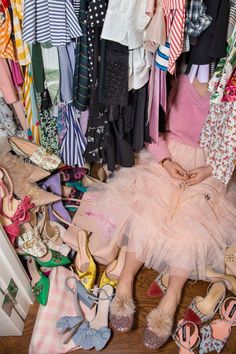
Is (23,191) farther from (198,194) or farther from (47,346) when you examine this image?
(198,194)

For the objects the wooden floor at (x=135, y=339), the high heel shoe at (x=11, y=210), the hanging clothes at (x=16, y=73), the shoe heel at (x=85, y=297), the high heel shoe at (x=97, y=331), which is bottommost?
the wooden floor at (x=135, y=339)

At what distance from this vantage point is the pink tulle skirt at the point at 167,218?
111 cm

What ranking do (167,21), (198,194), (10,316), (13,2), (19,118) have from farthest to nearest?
(19,118), (198,194), (10,316), (13,2), (167,21)

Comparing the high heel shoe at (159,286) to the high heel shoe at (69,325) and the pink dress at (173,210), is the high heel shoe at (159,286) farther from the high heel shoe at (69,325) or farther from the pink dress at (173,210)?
the high heel shoe at (69,325)

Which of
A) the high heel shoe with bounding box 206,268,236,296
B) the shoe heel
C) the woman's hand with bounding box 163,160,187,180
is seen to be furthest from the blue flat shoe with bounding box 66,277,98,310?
the woman's hand with bounding box 163,160,187,180

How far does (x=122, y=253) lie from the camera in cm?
128

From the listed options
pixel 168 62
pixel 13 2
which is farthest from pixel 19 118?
pixel 168 62

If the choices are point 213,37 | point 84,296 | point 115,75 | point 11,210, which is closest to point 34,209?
point 11,210

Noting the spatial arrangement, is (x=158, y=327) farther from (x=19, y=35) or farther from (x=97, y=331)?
(x=19, y=35)

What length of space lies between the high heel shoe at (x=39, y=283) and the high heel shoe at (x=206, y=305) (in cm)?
54

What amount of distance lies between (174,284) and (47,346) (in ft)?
1.66

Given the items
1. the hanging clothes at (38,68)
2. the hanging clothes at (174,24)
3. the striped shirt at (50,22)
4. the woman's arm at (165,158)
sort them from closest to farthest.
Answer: the hanging clothes at (174,24)
the striped shirt at (50,22)
the hanging clothes at (38,68)
the woman's arm at (165,158)

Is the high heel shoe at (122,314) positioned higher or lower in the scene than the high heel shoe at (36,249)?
lower

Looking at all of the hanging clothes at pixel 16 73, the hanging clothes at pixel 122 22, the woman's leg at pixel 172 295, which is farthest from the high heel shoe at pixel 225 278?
the hanging clothes at pixel 16 73
